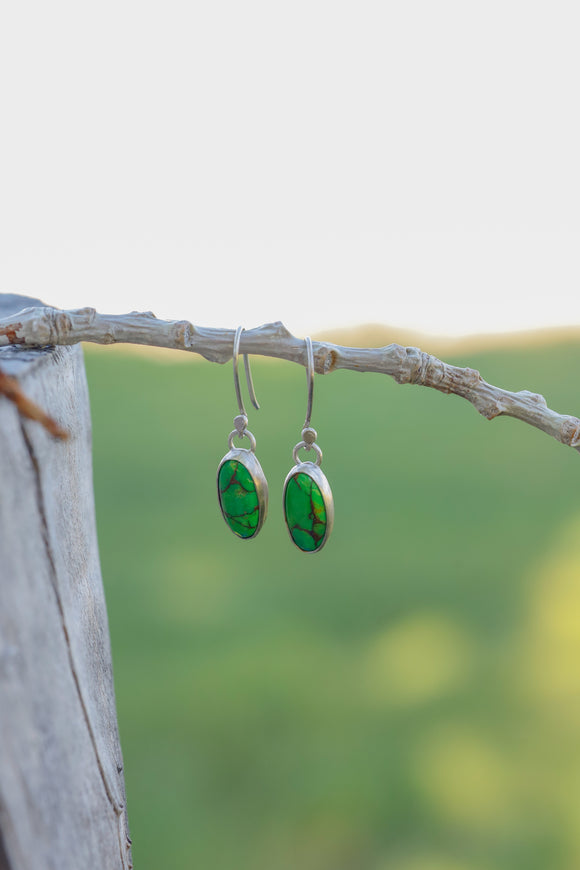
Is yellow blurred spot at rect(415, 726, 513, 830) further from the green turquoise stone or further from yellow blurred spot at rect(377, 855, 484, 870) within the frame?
the green turquoise stone

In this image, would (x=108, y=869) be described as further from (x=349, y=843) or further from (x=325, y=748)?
(x=325, y=748)

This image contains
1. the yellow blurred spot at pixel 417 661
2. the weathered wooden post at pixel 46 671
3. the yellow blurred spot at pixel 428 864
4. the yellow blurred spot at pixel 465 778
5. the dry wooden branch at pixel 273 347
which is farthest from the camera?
the yellow blurred spot at pixel 417 661

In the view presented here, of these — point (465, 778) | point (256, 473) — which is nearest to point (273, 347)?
point (256, 473)

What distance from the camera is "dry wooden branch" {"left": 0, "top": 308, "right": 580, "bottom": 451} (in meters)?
0.90

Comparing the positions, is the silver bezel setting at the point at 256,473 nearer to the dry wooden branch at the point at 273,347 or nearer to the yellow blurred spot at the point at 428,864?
the dry wooden branch at the point at 273,347

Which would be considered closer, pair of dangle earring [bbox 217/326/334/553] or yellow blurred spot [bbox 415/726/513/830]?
pair of dangle earring [bbox 217/326/334/553]

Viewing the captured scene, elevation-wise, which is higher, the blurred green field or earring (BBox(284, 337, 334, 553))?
earring (BBox(284, 337, 334, 553))

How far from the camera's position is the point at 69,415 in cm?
95

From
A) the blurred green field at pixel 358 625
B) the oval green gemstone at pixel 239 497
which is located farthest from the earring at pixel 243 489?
the blurred green field at pixel 358 625

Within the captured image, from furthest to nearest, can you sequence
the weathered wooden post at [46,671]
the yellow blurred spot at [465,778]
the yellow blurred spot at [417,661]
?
the yellow blurred spot at [417,661] < the yellow blurred spot at [465,778] < the weathered wooden post at [46,671]

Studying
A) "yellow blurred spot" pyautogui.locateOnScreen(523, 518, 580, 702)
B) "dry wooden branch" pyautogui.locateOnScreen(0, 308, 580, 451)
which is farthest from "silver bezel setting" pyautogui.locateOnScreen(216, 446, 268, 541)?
"yellow blurred spot" pyautogui.locateOnScreen(523, 518, 580, 702)

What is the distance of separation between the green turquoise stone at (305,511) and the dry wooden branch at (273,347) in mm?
234

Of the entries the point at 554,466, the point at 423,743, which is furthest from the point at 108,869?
the point at 554,466

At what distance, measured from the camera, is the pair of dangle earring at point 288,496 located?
3.70 feet
